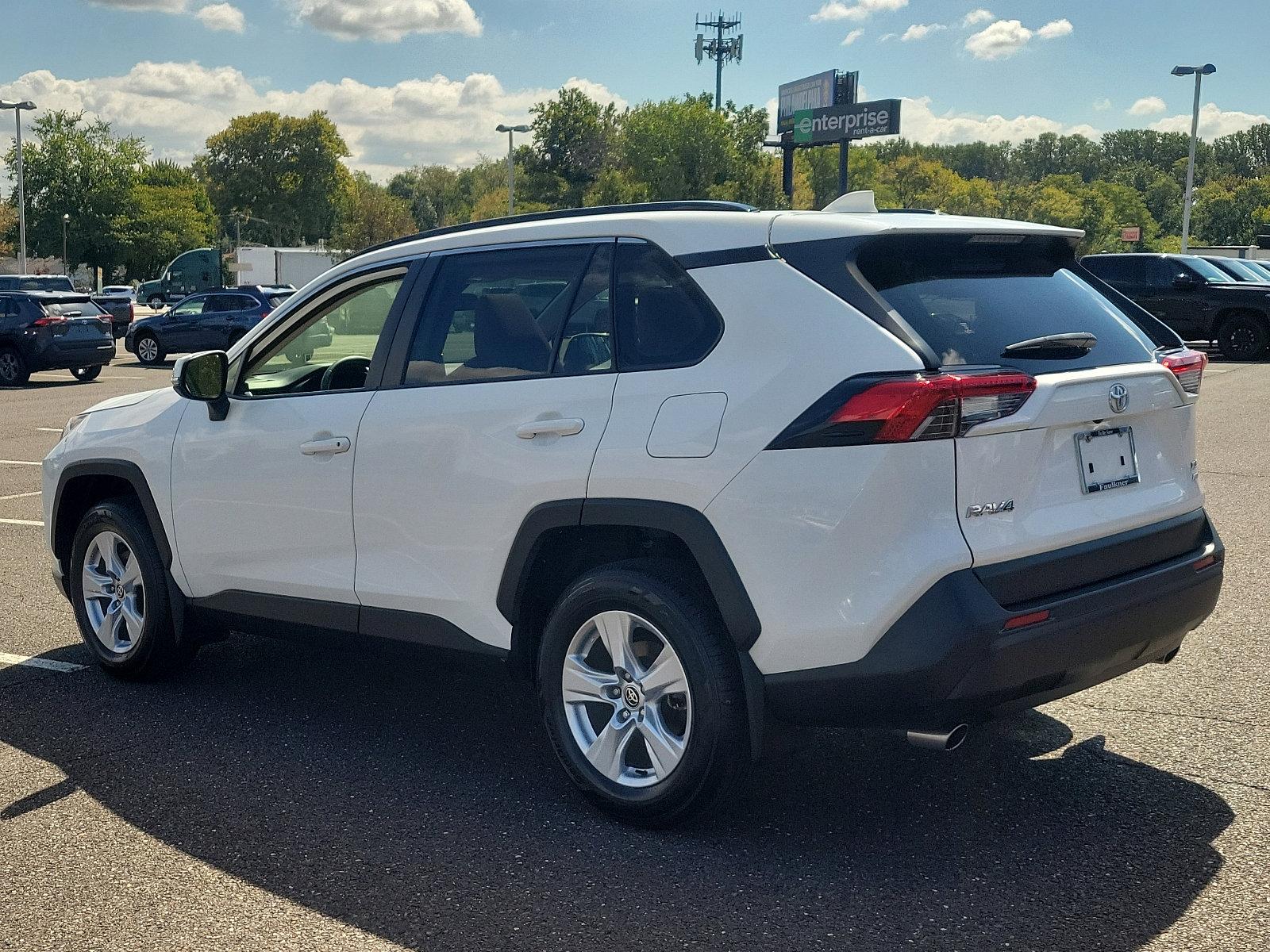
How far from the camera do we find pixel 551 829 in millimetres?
3863

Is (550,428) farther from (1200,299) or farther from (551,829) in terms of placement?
(1200,299)

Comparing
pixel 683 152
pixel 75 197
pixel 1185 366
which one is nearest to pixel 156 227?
pixel 75 197

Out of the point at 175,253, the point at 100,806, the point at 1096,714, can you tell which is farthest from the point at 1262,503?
the point at 175,253

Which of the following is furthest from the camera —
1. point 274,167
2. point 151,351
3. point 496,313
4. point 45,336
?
point 274,167

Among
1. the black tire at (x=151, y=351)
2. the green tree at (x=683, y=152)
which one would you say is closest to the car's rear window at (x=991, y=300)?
the black tire at (x=151, y=351)

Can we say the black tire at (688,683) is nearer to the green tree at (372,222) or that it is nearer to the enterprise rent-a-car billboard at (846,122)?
the enterprise rent-a-car billboard at (846,122)

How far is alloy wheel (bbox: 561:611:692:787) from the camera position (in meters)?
3.77

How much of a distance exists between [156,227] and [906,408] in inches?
3747

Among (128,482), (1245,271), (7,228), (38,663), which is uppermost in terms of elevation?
(7,228)

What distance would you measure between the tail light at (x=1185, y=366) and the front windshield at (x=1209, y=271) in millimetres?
21619

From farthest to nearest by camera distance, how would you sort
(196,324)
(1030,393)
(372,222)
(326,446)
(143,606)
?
(372,222) → (196,324) → (143,606) → (326,446) → (1030,393)

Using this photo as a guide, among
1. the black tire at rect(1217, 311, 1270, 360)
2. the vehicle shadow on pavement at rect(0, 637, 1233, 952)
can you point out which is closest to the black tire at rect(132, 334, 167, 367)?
the black tire at rect(1217, 311, 1270, 360)

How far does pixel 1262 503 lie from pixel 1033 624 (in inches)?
265

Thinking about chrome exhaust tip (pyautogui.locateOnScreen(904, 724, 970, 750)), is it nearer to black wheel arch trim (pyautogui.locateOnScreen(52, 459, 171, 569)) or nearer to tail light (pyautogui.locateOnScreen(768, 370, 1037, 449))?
tail light (pyautogui.locateOnScreen(768, 370, 1037, 449))
